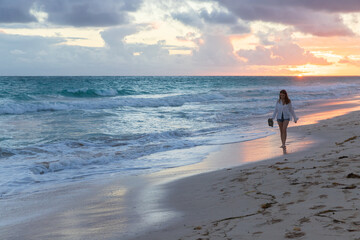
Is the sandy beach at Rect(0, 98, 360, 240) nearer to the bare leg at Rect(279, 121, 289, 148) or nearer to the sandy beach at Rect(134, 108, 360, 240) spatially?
the sandy beach at Rect(134, 108, 360, 240)

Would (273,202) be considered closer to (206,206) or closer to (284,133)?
(206,206)

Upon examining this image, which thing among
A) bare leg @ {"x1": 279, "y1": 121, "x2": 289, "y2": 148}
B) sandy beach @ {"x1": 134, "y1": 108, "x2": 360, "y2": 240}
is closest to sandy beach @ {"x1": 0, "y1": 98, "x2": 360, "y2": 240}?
sandy beach @ {"x1": 134, "y1": 108, "x2": 360, "y2": 240}

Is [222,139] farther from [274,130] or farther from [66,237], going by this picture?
[66,237]

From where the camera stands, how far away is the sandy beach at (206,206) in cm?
361

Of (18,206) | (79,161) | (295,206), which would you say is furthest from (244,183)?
(79,161)

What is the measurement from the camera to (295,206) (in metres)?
4.10

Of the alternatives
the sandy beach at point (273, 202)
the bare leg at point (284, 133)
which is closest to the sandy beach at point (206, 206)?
the sandy beach at point (273, 202)

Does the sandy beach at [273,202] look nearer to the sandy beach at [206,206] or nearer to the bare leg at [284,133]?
the sandy beach at [206,206]

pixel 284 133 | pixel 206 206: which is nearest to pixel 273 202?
pixel 206 206

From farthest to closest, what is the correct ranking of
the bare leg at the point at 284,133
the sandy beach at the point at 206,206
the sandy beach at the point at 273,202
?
the bare leg at the point at 284,133
the sandy beach at the point at 206,206
the sandy beach at the point at 273,202

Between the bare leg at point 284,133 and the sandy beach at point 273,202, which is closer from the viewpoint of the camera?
the sandy beach at point 273,202

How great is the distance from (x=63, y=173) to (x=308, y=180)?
17.7ft

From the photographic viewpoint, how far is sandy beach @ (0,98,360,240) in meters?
3.61

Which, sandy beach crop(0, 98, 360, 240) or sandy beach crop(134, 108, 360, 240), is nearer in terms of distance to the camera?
sandy beach crop(134, 108, 360, 240)
